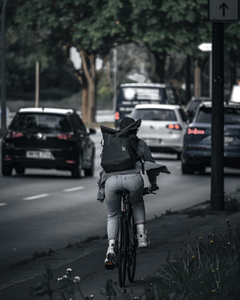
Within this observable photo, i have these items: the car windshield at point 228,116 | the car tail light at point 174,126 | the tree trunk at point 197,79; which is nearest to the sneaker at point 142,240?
the car windshield at point 228,116

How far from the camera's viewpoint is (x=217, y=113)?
10906mm

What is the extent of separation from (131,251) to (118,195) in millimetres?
467

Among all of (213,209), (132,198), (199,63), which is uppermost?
(199,63)

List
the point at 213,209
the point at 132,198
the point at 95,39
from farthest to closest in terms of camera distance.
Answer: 1. the point at 95,39
2. the point at 213,209
3. the point at 132,198

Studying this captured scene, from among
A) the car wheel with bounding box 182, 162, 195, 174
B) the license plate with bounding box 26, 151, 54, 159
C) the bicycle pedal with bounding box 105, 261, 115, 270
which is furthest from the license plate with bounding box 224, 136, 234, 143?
the bicycle pedal with bounding box 105, 261, 115, 270

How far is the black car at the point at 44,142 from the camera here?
17.0 m

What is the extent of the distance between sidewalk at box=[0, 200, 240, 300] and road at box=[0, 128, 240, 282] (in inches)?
16.4

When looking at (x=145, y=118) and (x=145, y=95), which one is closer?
(x=145, y=118)

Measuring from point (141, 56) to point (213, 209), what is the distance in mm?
88970

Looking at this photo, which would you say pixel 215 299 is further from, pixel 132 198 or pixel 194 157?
pixel 194 157

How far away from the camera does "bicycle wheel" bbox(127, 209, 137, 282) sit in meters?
6.24

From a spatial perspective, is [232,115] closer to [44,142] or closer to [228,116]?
[228,116]

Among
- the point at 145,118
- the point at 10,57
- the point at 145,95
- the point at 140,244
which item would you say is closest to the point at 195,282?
the point at 140,244

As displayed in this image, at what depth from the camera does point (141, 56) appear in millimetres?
99062
